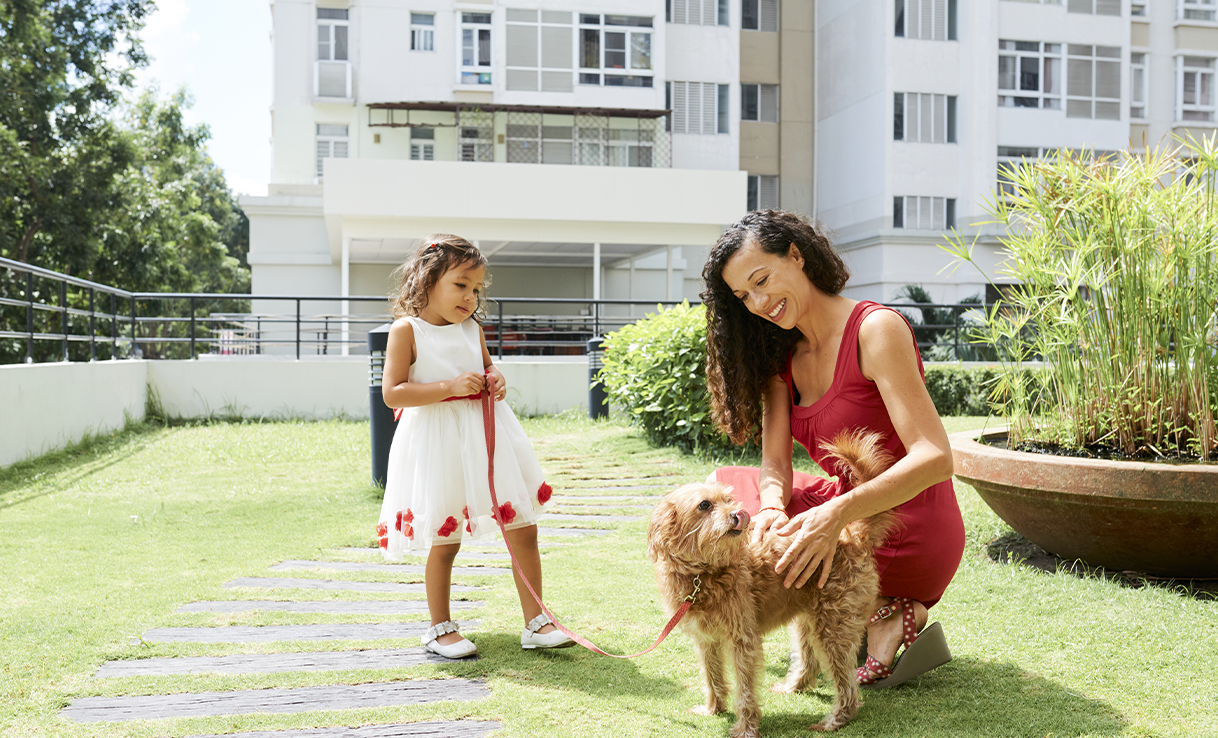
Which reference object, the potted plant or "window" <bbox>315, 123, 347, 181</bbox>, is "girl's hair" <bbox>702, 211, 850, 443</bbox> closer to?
the potted plant

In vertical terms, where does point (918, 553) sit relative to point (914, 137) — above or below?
below

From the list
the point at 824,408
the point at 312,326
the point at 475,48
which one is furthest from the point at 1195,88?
the point at 824,408

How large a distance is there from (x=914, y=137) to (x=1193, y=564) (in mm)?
23468

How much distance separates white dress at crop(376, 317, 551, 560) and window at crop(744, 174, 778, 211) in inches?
996

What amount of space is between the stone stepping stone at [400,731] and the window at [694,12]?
84.7ft

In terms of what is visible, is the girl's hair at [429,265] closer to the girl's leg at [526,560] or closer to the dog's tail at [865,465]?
the girl's leg at [526,560]

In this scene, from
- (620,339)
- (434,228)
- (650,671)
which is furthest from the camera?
(434,228)

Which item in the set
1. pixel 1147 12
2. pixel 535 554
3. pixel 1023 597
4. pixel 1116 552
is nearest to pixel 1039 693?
pixel 1023 597

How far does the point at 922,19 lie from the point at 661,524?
26.6 meters

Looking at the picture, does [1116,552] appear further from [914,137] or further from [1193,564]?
[914,137]

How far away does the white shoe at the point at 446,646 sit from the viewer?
3.37m

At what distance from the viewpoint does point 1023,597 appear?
160 inches

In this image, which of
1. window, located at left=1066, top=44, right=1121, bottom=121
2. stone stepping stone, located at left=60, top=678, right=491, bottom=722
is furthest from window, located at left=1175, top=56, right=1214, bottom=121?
→ stone stepping stone, located at left=60, top=678, right=491, bottom=722

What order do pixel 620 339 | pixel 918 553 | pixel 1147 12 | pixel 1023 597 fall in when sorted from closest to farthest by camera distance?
pixel 918 553, pixel 1023 597, pixel 620 339, pixel 1147 12
